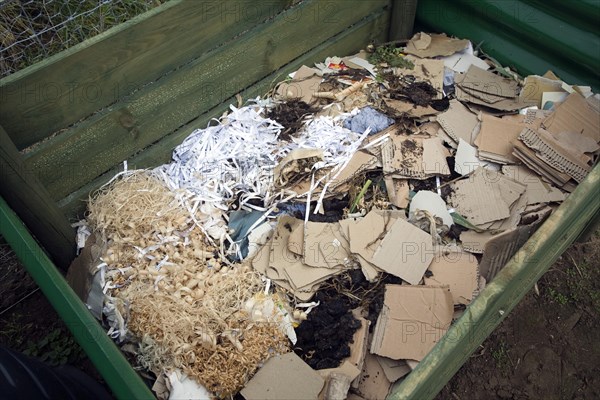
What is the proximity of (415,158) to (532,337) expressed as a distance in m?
1.44

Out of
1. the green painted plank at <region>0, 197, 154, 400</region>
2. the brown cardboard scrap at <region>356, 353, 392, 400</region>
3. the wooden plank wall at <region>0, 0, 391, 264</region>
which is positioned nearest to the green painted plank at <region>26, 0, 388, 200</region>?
the wooden plank wall at <region>0, 0, 391, 264</region>

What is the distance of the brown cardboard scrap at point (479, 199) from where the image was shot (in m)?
2.72

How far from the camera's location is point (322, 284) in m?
2.59

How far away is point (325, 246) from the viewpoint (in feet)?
8.62

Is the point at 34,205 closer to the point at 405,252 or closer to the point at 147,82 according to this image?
the point at 147,82

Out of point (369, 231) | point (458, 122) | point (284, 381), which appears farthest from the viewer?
point (458, 122)

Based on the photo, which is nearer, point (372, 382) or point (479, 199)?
point (372, 382)

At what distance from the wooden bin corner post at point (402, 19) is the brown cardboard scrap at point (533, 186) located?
4.42ft

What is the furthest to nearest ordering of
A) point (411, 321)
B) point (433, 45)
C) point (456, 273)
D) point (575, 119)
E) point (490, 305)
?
1. point (433, 45)
2. point (575, 119)
3. point (456, 273)
4. point (411, 321)
5. point (490, 305)

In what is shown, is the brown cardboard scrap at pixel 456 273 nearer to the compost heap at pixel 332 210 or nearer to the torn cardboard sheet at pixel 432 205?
the compost heap at pixel 332 210

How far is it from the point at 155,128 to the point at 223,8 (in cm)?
77

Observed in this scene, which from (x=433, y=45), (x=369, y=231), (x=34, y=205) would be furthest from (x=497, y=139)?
(x=34, y=205)

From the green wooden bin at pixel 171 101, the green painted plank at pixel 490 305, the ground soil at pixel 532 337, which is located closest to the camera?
the green painted plank at pixel 490 305

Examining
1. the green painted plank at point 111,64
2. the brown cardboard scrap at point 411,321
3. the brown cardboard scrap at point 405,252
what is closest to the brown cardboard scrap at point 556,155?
the brown cardboard scrap at point 405,252
